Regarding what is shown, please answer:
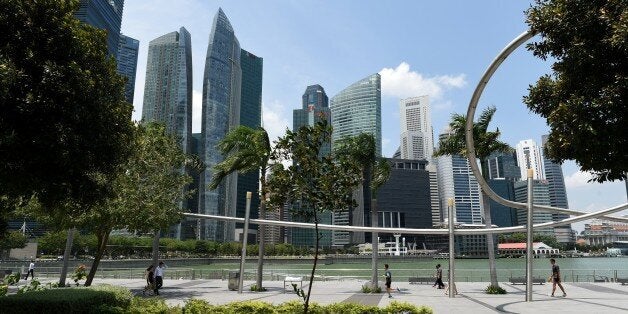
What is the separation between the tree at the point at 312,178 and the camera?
11086 mm

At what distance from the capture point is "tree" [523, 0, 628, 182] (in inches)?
324

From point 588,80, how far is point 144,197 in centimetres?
1857

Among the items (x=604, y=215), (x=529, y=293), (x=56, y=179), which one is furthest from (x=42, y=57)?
(x=604, y=215)

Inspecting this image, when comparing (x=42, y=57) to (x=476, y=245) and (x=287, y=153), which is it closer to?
(x=287, y=153)

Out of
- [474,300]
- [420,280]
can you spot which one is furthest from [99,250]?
[420,280]

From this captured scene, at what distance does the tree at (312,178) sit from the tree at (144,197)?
397 inches

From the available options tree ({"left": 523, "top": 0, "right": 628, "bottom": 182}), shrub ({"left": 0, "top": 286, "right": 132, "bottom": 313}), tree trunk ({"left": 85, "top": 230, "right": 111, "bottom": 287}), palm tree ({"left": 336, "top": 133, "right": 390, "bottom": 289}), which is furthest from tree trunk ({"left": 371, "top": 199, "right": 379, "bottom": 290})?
tree ({"left": 523, "top": 0, "right": 628, "bottom": 182})

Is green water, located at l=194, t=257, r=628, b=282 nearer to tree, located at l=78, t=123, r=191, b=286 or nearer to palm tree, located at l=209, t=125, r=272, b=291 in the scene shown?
palm tree, located at l=209, t=125, r=272, b=291

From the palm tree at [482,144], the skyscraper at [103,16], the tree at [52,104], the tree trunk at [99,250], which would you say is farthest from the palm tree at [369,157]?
the skyscraper at [103,16]

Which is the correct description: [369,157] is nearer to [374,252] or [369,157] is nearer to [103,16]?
[374,252]

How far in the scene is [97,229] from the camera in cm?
2106

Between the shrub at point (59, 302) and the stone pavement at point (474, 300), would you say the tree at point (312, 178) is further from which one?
the stone pavement at point (474, 300)

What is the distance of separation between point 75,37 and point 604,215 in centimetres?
2369

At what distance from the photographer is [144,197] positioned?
20.9 m
